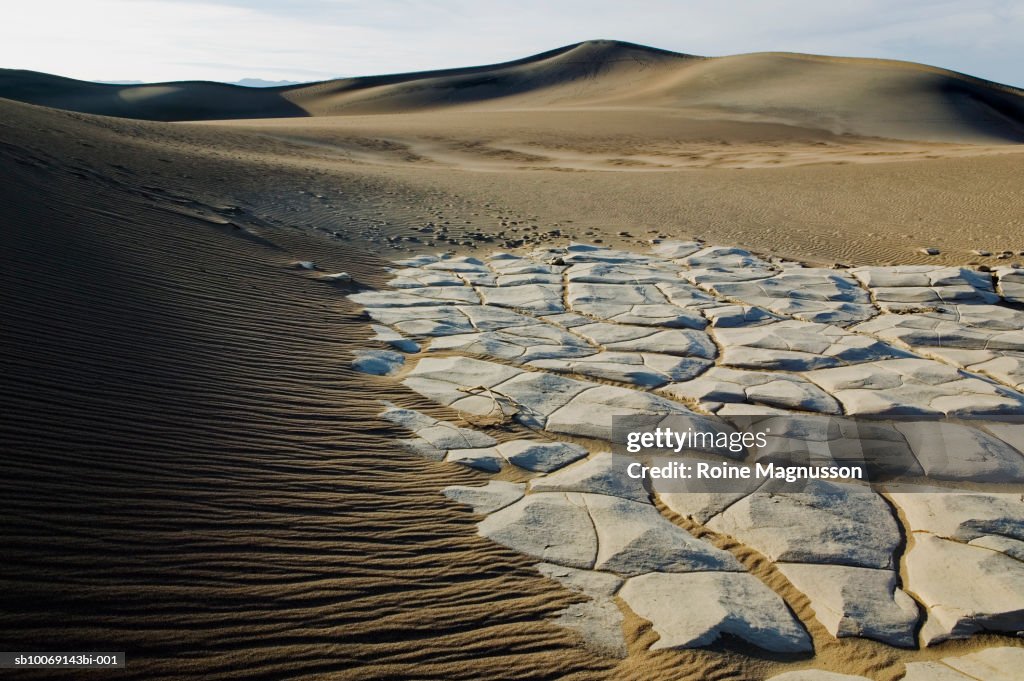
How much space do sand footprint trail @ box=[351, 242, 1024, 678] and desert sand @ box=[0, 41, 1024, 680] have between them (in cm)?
15

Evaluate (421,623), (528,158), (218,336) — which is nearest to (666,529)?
(421,623)

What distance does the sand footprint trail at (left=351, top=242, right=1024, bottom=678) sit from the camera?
10.5 ft

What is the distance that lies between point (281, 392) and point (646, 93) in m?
48.3

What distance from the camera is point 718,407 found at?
518 centimetres

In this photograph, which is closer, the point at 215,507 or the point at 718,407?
the point at 215,507

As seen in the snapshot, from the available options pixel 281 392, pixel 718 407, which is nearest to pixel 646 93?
pixel 718 407

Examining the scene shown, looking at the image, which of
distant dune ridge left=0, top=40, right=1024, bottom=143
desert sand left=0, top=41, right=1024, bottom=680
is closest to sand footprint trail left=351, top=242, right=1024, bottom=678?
desert sand left=0, top=41, right=1024, bottom=680

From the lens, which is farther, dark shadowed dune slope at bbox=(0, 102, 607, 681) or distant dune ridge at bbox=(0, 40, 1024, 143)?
distant dune ridge at bbox=(0, 40, 1024, 143)

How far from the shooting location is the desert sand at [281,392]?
2.70 metres

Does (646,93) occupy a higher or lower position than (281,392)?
higher

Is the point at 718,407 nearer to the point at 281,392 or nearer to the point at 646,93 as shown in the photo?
the point at 281,392

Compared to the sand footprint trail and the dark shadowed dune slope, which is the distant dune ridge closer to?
the sand footprint trail

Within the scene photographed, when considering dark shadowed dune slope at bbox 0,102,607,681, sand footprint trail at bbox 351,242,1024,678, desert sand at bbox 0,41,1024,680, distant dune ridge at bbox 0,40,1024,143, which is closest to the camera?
dark shadowed dune slope at bbox 0,102,607,681

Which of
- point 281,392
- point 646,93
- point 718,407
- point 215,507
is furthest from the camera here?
point 646,93
